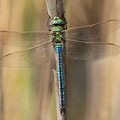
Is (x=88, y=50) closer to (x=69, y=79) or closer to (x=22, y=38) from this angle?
(x=69, y=79)

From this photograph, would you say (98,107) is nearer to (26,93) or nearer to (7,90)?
(26,93)

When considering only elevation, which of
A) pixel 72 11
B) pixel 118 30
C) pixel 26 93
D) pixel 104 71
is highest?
pixel 72 11

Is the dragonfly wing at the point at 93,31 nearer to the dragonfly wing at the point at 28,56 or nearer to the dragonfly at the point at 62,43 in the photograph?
the dragonfly at the point at 62,43

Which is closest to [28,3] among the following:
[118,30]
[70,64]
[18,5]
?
[18,5]

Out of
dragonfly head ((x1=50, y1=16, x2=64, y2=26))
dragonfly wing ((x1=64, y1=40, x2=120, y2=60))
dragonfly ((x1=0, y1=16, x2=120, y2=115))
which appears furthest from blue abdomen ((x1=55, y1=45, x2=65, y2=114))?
dragonfly head ((x1=50, y1=16, x2=64, y2=26))

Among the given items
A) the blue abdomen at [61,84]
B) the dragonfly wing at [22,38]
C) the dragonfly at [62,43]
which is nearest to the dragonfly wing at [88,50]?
the dragonfly at [62,43]

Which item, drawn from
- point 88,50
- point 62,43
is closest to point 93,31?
point 88,50
